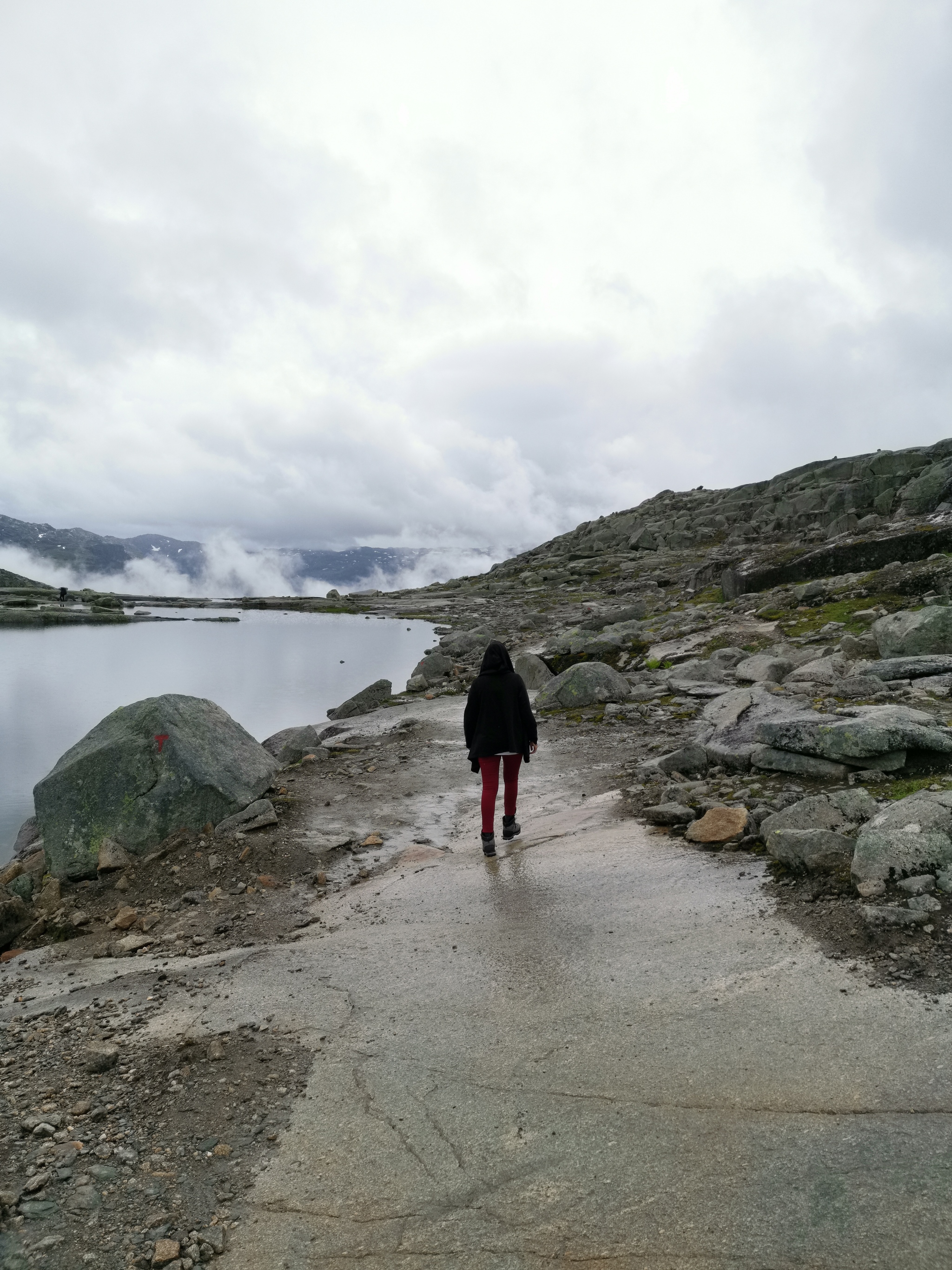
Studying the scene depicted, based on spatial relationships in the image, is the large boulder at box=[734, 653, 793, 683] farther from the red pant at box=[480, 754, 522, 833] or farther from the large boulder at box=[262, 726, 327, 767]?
the large boulder at box=[262, 726, 327, 767]

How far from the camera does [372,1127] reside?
15.4 ft

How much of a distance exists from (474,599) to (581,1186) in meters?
91.0

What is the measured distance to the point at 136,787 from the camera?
1182cm

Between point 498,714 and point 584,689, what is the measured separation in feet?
34.2

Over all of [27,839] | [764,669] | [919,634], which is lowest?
[27,839]

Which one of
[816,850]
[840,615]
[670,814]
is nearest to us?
[816,850]

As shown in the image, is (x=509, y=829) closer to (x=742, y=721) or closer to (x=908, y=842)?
(x=742, y=721)

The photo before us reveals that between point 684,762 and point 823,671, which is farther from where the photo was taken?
point 823,671

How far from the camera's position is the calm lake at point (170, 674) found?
2612cm

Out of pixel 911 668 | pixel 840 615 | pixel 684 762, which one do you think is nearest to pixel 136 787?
pixel 684 762

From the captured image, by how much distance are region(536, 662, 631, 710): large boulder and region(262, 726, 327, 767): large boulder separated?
645 centimetres

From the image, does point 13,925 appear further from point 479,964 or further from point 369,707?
point 369,707

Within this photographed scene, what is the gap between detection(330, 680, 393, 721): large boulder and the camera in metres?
25.8

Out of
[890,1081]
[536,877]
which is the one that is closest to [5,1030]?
[536,877]
